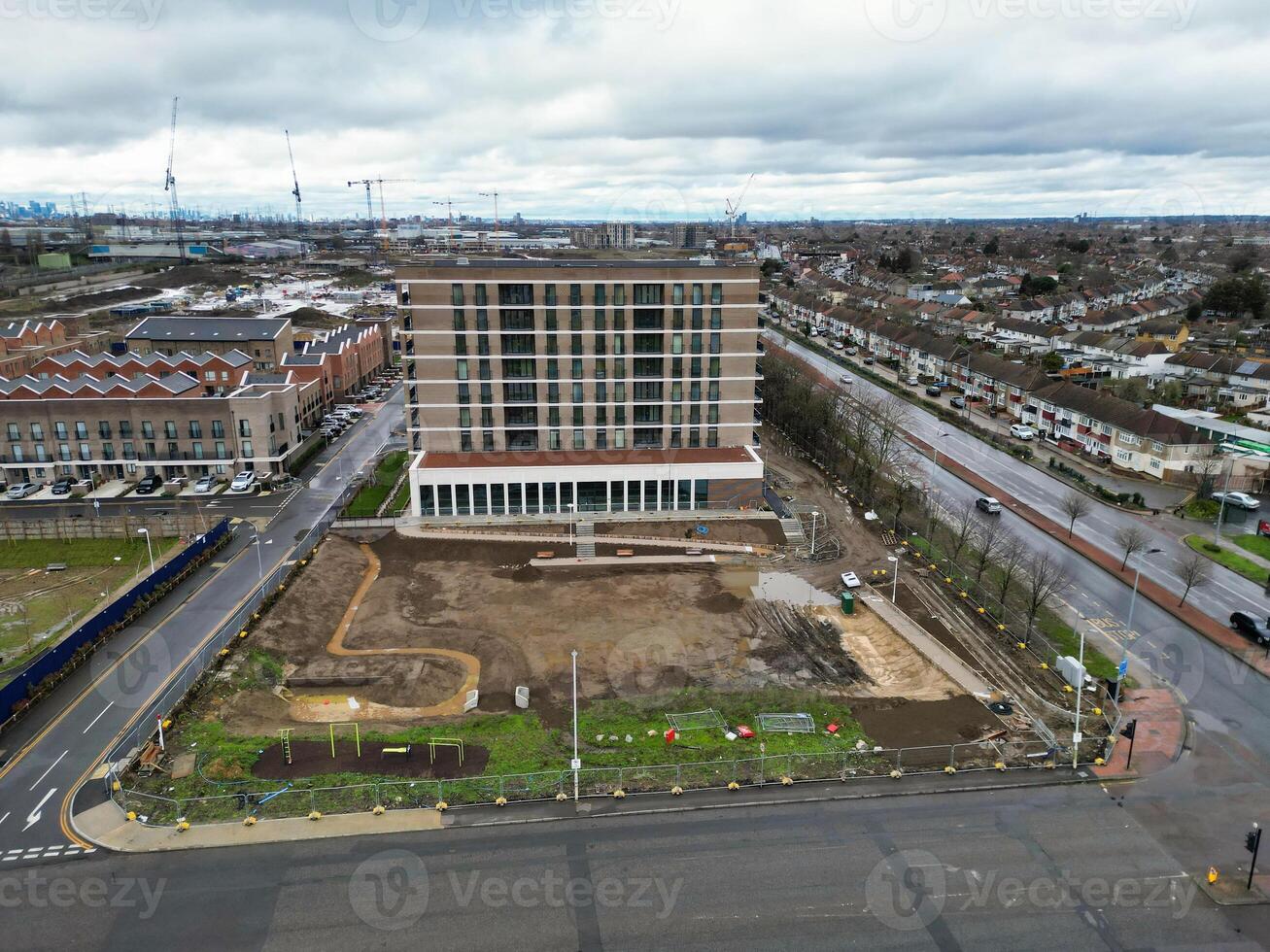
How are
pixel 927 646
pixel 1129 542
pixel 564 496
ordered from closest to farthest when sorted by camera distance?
pixel 927 646, pixel 1129 542, pixel 564 496

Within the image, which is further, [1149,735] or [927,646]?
[927,646]

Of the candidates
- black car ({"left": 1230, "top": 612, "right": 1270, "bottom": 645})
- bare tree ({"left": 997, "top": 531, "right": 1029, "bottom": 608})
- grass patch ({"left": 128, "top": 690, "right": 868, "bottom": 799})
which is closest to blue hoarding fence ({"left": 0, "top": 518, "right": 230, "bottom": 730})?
grass patch ({"left": 128, "top": 690, "right": 868, "bottom": 799})

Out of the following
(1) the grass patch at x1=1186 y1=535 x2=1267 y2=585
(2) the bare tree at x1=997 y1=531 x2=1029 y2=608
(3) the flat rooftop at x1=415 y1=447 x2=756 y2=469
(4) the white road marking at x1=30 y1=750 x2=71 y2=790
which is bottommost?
(4) the white road marking at x1=30 y1=750 x2=71 y2=790

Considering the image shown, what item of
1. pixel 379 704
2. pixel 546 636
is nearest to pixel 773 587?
pixel 546 636

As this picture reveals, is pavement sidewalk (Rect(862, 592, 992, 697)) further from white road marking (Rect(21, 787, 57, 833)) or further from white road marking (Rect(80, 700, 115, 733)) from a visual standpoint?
white road marking (Rect(80, 700, 115, 733))

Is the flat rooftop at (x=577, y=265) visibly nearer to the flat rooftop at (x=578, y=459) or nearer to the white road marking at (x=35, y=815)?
the flat rooftop at (x=578, y=459)

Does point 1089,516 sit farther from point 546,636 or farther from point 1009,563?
point 546,636
